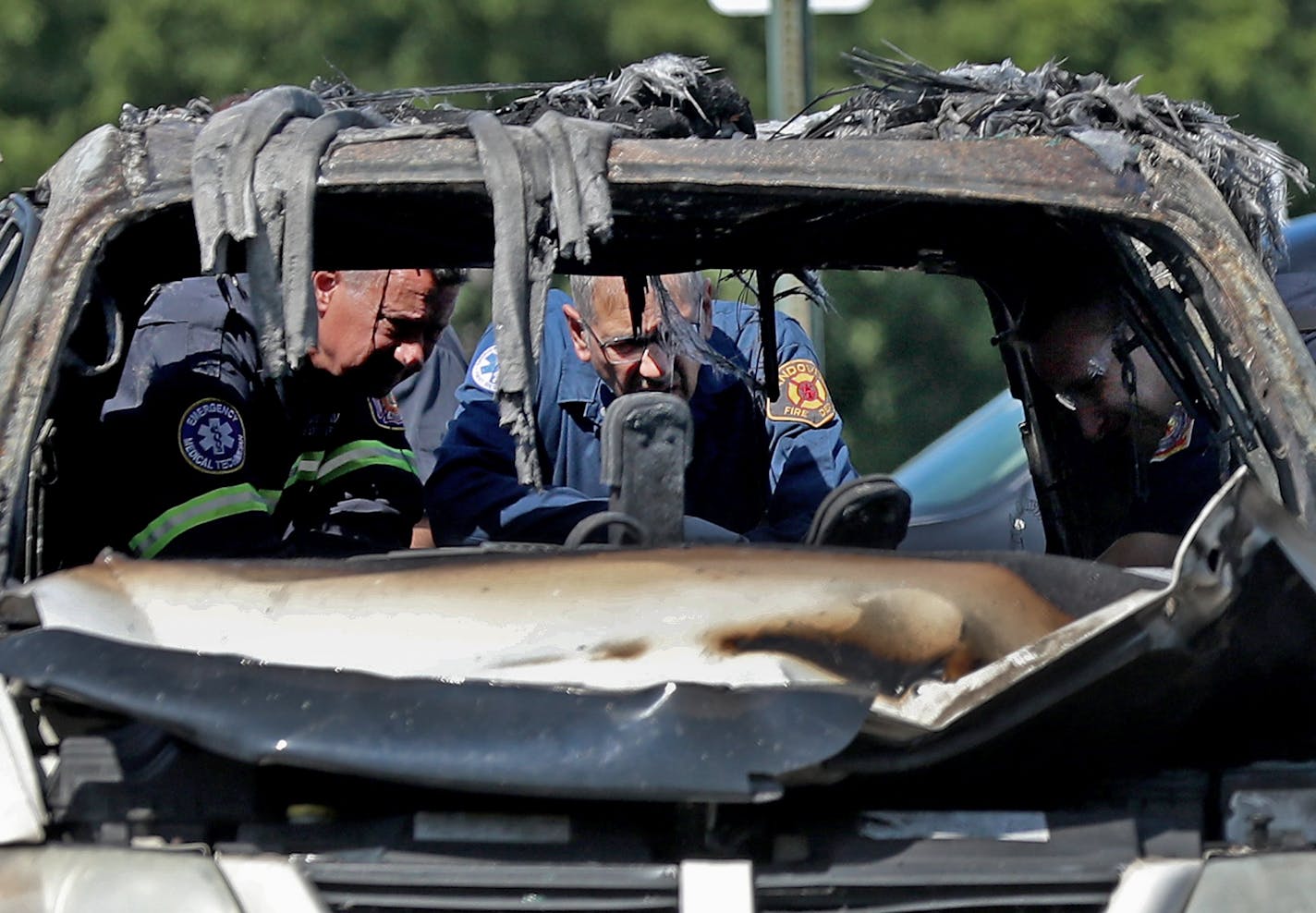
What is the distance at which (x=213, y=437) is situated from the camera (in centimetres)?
374

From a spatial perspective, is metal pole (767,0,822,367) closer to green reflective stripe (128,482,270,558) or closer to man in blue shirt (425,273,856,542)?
man in blue shirt (425,273,856,542)

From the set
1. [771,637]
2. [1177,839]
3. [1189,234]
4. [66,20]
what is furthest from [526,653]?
[66,20]

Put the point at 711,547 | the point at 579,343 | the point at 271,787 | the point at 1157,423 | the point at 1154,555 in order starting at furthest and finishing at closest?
1. the point at 579,343
2. the point at 1157,423
3. the point at 1154,555
4. the point at 711,547
5. the point at 271,787

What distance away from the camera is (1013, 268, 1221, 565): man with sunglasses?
3.67 meters

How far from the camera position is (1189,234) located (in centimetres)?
294

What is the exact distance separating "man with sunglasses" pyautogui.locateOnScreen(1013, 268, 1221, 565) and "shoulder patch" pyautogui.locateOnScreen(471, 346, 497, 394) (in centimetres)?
141

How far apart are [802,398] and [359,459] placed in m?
1.03

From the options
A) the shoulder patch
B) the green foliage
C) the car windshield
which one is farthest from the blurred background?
the shoulder patch

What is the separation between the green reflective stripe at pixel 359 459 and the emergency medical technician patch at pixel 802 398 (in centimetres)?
80

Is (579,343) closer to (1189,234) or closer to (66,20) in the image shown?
(1189,234)

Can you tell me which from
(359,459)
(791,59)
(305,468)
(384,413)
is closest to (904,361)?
(791,59)

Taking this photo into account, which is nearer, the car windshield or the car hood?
the car hood

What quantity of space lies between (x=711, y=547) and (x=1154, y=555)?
3.04 feet

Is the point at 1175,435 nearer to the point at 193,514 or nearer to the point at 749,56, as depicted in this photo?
the point at 193,514
